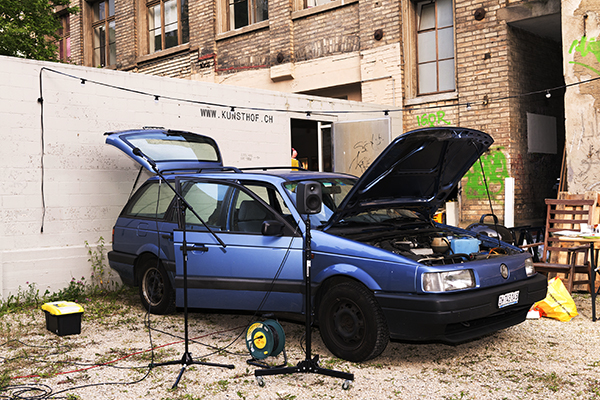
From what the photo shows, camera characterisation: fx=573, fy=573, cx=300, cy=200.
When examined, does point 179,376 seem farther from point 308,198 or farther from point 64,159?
point 64,159

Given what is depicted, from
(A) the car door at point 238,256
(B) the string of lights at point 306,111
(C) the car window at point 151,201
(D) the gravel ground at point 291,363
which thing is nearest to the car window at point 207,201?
(A) the car door at point 238,256

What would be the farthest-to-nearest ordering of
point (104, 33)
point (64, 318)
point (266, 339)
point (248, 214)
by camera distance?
point (104, 33), point (64, 318), point (248, 214), point (266, 339)

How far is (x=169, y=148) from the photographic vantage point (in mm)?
7961

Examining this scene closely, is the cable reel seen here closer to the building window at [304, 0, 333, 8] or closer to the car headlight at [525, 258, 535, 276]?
the car headlight at [525, 258, 535, 276]

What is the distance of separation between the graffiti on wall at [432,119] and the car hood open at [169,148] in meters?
5.92

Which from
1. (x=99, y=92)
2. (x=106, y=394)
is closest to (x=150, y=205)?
(x=99, y=92)

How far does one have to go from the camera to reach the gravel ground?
14.3 feet

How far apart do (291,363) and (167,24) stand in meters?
15.6

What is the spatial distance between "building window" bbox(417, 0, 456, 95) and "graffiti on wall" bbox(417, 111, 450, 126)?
60 centimetres

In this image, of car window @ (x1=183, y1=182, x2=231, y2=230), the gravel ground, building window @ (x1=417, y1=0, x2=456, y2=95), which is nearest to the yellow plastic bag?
the gravel ground

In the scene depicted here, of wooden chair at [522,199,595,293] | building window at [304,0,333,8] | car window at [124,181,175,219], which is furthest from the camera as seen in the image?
building window at [304,0,333,8]

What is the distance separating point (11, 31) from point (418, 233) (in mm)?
13985

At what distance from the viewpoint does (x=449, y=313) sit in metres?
4.48

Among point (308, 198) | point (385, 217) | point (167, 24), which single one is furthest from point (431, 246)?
point (167, 24)
